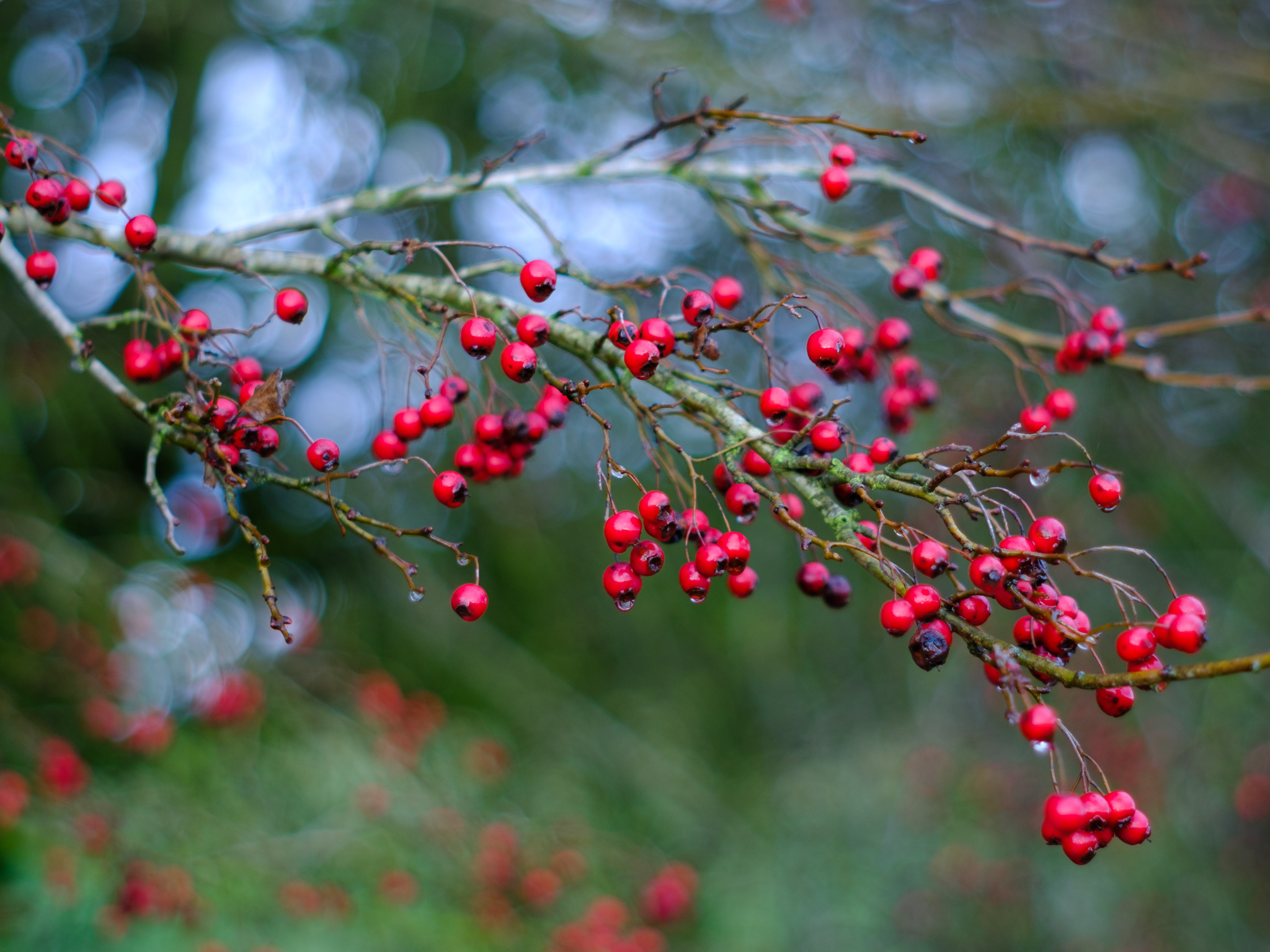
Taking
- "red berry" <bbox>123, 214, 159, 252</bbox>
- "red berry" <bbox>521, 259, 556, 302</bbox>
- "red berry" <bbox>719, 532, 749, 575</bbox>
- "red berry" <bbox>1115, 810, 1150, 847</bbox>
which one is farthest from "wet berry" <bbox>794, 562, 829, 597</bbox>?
"red berry" <bbox>123, 214, 159, 252</bbox>

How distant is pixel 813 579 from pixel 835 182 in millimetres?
1022

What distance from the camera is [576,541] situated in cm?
636

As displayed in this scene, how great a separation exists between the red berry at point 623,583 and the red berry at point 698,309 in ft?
1.54

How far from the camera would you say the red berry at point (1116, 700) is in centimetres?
124

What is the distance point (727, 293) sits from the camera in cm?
196

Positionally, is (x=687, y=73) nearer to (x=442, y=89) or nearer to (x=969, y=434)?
(x=442, y=89)

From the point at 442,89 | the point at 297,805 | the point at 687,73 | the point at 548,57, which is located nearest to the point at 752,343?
the point at 687,73

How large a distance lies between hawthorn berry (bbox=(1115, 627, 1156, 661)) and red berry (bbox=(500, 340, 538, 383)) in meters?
1.06

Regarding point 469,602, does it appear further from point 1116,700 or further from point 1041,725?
point 1116,700

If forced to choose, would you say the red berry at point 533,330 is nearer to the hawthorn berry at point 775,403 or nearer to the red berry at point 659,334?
the red berry at point 659,334

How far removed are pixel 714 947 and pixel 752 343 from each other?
12.4 ft

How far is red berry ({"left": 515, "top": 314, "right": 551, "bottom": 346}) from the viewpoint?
55.9 inches

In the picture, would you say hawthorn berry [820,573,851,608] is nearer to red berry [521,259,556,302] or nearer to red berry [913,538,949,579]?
red berry [913,538,949,579]

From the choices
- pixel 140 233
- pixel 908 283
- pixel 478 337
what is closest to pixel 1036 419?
pixel 908 283
